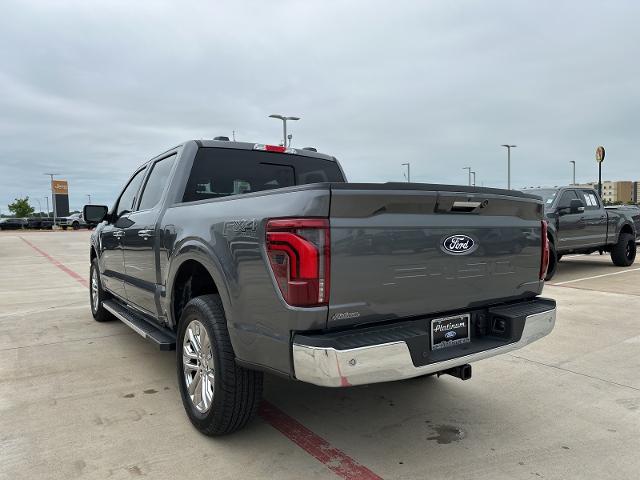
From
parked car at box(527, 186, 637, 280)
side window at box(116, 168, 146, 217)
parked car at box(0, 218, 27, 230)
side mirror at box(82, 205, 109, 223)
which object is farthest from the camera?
parked car at box(0, 218, 27, 230)

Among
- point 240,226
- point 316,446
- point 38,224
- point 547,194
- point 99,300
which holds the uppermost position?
point 547,194

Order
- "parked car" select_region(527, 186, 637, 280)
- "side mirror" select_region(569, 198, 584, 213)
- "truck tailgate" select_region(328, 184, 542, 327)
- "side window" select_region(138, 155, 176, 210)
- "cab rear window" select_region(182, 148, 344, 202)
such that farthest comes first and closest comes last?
"side mirror" select_region(569, 198, 584, 213)
"parked car" select_region(527, 186, 637, 280)
"side window" select_region(138, 155, 176, 210)
"cab rear window" select_region(182, 148, 344, 202)
"truck tailgate" select_region(328, 184, 542, 327)

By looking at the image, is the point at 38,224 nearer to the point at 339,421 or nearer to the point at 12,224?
the point at 12,224

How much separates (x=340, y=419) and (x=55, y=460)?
1746mm

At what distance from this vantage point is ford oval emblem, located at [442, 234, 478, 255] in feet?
9.54

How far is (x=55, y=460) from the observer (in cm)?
294

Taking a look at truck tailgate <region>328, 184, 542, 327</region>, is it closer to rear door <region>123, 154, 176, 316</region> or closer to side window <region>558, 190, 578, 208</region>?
rear door <region>123, 154, 176, 316</region>

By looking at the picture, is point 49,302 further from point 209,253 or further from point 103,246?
point 209,253

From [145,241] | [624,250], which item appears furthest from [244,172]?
[624,250]

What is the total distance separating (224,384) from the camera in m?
2.96

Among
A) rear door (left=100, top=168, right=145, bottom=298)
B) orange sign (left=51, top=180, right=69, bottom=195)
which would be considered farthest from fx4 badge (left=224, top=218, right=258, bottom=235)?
orange sign (left=51, top=180, right=69, bottom=195)

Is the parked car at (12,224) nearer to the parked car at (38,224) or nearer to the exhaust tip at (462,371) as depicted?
the parked car at (38,224)

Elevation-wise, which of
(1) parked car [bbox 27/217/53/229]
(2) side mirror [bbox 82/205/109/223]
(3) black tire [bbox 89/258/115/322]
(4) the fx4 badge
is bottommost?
(3) black tire [bbox 89/258/115/322]

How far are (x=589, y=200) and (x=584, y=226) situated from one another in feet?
3.30
